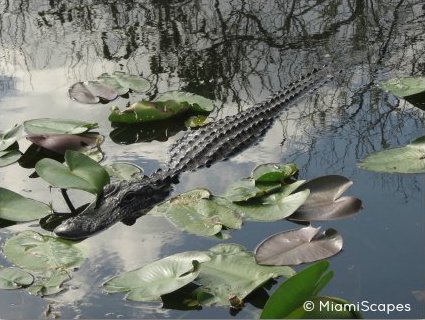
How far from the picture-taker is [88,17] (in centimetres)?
527

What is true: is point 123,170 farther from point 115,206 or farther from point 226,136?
point 226,136

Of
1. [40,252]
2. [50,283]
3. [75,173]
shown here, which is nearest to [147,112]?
[75,173]

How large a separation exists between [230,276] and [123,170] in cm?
103

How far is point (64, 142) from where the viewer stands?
3551 mm

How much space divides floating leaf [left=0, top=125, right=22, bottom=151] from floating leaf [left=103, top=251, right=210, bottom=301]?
1196mm

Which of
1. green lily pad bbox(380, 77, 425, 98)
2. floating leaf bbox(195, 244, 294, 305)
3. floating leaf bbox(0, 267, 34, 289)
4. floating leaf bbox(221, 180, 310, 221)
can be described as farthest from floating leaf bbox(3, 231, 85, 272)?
green lily pad bbox(380, 77, 425, 98)

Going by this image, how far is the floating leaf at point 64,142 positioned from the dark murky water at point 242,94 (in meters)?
0.09

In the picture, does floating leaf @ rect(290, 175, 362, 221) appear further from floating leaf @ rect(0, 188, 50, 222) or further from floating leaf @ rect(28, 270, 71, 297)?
floating leaf @ rect(0, 188, 50, 222)

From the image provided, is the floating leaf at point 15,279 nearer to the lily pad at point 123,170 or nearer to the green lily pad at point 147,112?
the lily pad at point 123,170

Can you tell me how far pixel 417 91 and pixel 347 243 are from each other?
1317mm

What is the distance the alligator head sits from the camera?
2.92 meters

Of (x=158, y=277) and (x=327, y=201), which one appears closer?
(x=158, y=277)

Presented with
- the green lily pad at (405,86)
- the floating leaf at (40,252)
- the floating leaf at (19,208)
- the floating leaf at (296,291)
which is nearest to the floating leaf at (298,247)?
the floating leaf at (296,291)

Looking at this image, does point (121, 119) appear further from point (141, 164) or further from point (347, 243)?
point (347, 243)
